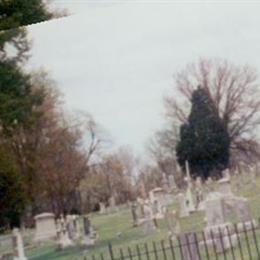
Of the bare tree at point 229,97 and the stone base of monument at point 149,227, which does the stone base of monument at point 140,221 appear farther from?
the bare tree at point 229,97

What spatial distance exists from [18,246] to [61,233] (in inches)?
6.9

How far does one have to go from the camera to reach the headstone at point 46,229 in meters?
2.23

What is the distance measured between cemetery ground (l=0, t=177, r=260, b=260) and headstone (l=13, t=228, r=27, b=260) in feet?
0.06

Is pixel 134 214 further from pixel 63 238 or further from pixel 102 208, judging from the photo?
pixel 63 238

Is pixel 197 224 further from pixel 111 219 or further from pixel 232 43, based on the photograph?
pixel 232 43

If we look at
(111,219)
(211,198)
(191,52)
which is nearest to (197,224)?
(211,198)

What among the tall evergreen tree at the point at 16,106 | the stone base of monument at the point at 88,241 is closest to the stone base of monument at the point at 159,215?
the stone base of monument at the point at 88,241

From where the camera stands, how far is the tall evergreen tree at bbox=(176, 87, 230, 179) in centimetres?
209

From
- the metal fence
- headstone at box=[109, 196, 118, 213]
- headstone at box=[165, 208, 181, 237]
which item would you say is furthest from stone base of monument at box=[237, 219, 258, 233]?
headstone at box=[109, 196, 118, 213]

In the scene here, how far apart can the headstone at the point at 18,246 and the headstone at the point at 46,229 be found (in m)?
0.07

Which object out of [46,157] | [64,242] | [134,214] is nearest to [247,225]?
[134,214]

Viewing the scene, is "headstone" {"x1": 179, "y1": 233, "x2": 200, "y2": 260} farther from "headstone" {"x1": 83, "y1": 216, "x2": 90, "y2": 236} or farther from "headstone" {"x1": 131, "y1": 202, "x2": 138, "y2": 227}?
"headstone" {"x1": 83, "y1": 216, "x2": 90, "y2": 236}

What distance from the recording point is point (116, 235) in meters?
2.18

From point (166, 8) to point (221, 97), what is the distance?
381 millimetres
